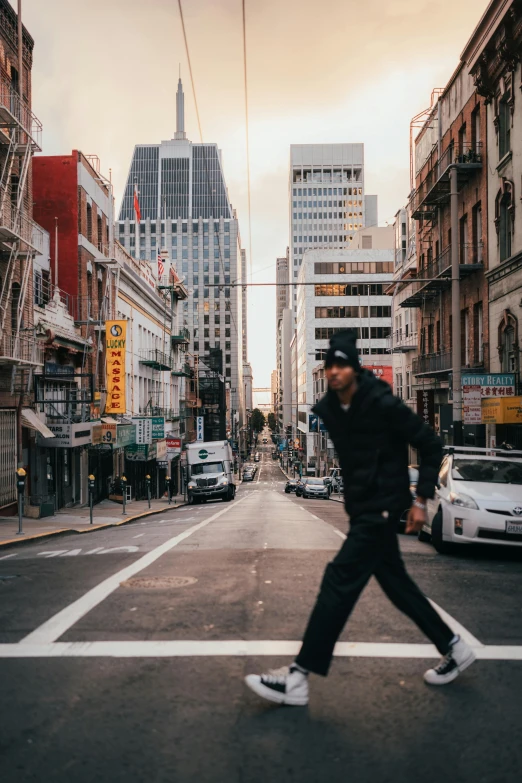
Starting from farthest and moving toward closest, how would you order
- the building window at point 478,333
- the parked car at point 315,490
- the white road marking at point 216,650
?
the parked car at point 315,490 → the building window at point 478,333 → the white road marking at point 216,650

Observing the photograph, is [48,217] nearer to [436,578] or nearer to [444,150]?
[444,150]

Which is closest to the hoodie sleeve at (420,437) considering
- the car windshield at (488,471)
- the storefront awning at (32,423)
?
Answer: the car windshield at (488,471)

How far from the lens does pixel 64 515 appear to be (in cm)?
2369

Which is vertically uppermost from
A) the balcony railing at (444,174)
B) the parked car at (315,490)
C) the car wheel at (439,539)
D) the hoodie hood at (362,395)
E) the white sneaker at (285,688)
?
the balcony railing at (444,174)

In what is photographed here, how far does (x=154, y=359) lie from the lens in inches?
1898

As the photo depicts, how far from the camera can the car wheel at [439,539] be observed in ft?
34.3

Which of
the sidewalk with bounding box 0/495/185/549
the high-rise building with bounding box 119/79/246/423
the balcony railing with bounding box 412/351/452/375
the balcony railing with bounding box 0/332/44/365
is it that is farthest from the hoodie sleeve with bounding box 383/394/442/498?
the high-rise building with bounding box 119/79/246/423

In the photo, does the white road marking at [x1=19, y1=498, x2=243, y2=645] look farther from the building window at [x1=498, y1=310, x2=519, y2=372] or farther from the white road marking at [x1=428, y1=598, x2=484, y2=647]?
the building window at [x1=498, y1=310, x2=519, y2=372]

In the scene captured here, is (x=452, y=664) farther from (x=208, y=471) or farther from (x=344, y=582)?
(x=208, y=471)

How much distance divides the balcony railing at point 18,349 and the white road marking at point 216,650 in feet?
52.1

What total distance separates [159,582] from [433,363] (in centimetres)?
2695

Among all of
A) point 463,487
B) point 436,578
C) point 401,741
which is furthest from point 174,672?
point 463,487

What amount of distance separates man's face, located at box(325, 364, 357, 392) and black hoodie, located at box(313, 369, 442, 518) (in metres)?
0.07

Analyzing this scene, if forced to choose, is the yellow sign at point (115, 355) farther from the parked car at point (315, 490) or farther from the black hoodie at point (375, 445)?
the black hoodie at point (375, 445)
